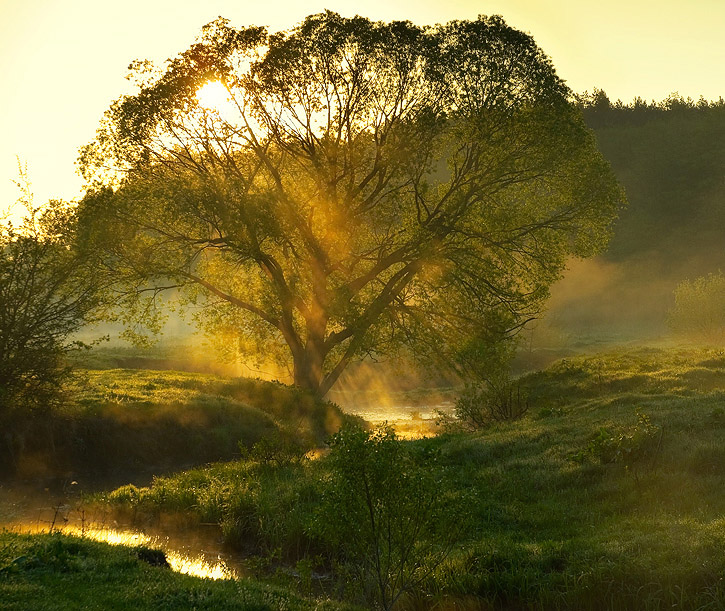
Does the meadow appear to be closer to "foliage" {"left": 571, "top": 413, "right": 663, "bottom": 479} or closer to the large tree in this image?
"foliage" {"left": 571, "top": 413, "right": 663, "bottom": 479}

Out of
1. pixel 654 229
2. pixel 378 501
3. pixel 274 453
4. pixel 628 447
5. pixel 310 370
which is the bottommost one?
pixel 274 453

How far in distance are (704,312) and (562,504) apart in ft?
174

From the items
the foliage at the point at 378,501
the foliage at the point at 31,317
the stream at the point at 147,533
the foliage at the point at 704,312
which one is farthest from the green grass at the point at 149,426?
the foliage at the point at 704,312

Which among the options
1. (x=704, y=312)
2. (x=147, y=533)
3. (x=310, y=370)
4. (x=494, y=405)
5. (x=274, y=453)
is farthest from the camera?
(x=704, y=312)

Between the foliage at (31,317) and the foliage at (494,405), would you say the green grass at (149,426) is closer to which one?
the foliage at (31,317)

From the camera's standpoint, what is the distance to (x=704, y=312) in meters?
60.3

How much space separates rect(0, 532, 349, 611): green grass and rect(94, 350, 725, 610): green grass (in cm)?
149

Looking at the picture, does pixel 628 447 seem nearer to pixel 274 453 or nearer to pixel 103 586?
pixel 274 453

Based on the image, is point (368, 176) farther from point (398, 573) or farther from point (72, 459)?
point (398, 573)

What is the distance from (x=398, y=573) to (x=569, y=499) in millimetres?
5794

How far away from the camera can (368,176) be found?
29.9 meters

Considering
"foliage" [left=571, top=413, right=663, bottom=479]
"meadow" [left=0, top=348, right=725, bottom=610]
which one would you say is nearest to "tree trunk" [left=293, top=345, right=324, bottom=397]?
"meadow" [left=0, top=348, right=725, bottom=610]

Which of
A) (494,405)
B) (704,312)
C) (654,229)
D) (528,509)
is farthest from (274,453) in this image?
(654,229)

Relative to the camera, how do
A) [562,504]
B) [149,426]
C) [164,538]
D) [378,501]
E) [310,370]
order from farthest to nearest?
[310,370]
[149,426]
[164,538]
[562,504]
[378,501]
